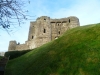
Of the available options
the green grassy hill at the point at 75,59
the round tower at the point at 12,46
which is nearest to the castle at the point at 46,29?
the round tower at the point at 12,46

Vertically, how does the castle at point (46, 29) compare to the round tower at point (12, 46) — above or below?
above

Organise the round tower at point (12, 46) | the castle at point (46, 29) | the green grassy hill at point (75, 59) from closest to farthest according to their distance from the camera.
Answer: the green grassy hill at point (75, 59), the castle at point (46, 29), the round tower at point (12, 46)

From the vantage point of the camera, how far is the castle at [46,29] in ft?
194

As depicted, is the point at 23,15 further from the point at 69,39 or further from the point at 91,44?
the point at 69,39

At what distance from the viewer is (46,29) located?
6075cm

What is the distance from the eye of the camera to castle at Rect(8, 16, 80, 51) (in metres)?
59.2

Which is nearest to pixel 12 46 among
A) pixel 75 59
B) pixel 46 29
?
pixel 46 29

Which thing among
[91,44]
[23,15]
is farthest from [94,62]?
[23,15]

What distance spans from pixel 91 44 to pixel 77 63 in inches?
128

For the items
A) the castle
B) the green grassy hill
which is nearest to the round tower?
the castle

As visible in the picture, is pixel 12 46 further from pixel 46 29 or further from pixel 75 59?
pixel 75 59

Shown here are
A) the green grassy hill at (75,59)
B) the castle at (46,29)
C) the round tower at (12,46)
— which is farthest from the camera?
the round tower at (12,46)

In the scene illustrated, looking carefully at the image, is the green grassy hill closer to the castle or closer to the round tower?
the castle

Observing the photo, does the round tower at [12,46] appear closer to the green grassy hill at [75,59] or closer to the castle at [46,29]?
the castle at [46,29]
